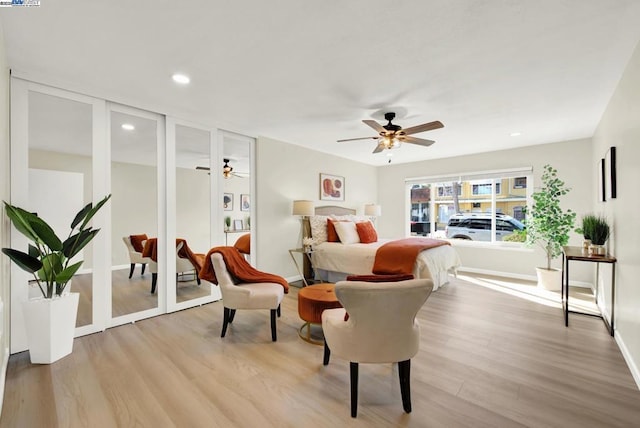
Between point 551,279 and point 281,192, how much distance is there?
4.46 meters

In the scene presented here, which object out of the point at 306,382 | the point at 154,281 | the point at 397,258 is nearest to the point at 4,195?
the point at 154,281

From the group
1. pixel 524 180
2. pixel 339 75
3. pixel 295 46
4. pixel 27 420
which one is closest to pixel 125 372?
pixel 27 420

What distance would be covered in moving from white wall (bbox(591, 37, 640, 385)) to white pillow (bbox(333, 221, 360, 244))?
3185 millimetres

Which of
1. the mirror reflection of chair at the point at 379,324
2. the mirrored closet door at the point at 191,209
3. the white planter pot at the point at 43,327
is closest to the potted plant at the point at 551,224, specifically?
the mirror reflection of chair at the point at 379,324

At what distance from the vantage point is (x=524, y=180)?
17.7 feet

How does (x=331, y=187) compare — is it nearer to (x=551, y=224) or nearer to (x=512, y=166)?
(x=512, y=166)

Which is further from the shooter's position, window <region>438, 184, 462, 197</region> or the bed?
window <region>438, 184, 462, 197</region>

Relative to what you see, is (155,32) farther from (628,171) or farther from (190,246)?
(628,171)

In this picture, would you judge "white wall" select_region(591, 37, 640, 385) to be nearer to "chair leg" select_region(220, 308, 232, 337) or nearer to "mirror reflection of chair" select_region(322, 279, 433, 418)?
"mirror reflection of chair" select_region(322, 279, 433, 418)

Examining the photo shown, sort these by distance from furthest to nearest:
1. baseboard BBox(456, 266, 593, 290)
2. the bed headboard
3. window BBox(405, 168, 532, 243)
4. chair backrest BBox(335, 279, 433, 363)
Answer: window BBox(405, 168, 532, 243) < the bed headboard < baseboard BBox(456, 266, 593, 290) < chair backrest BBox(335, 279, 433, 363)

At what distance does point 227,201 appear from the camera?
13.6 ft

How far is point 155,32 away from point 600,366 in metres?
4.20

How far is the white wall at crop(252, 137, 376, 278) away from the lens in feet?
15.0

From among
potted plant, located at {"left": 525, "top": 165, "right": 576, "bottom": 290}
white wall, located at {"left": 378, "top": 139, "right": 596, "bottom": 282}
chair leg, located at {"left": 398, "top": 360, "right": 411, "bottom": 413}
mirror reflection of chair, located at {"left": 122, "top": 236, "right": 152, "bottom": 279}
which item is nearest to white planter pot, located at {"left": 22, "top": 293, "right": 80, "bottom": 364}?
mirror reflection of chair, located at {"left": 122, "top": 236, "right": 152, "bottom": 279}
